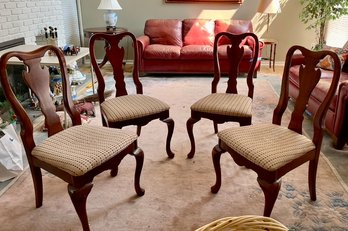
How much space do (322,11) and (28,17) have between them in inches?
156

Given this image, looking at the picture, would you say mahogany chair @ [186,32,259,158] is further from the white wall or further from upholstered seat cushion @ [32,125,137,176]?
the white wall

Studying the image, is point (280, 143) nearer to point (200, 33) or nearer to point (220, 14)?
point (200, 33)

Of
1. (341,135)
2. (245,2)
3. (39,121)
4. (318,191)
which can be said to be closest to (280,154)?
(318,191)

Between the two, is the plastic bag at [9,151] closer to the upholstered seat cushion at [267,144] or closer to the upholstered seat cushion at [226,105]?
the upholstered seat cushion at [226,105]

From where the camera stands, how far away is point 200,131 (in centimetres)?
287

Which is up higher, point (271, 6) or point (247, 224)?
point (271, 6)

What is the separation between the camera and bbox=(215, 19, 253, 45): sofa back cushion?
15.8 feet

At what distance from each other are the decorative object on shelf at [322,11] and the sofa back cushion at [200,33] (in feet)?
4.74

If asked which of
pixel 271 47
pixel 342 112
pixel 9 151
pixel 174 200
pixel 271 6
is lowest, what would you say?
pixel 174 200

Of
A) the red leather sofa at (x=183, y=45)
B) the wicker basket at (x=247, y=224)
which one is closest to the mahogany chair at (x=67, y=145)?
the wicker basket at (x=247, y=224)

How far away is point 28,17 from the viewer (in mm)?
3684

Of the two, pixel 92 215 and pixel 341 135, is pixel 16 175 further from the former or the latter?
pixel 341 135

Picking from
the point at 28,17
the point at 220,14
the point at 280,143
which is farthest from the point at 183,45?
the point at 280,143

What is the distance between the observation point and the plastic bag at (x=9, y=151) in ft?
6.82
